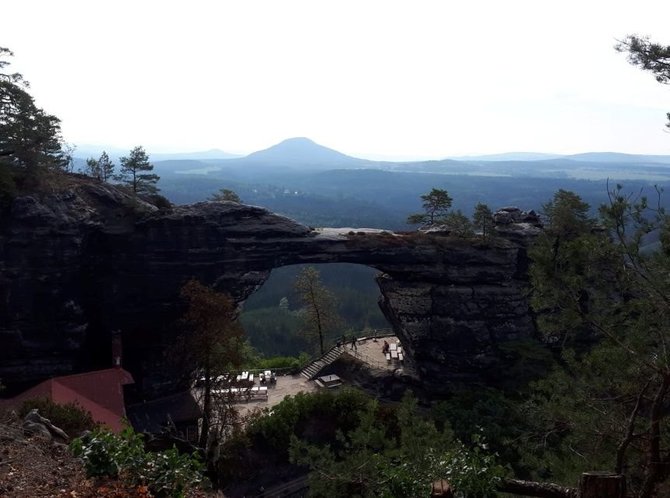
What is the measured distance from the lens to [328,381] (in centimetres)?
3331

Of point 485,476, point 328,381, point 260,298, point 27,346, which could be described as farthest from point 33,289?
point 260,298

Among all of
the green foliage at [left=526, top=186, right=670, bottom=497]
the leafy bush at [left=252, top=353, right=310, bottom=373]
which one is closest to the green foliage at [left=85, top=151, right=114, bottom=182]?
the leafy bush at [left=252, top=353, right=310, bottom=373]

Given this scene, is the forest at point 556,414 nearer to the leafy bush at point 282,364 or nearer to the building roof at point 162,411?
the building roof at point 162,411

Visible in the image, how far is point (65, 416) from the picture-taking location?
16641 mm

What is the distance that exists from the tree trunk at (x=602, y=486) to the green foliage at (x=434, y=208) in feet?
101

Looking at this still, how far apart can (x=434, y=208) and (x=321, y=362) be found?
14.7m

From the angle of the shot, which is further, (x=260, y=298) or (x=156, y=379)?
(x=260, y=298)

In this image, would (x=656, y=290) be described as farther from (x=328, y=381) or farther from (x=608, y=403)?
(x=328, y=381)

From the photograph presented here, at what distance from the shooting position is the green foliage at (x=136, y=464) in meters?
7.66

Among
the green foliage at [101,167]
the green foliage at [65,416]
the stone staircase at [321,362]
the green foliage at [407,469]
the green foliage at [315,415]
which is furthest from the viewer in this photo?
the green foliage at [101,167]

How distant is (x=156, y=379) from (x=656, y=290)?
94.2 ft

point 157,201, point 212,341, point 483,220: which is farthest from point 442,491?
point 157,201

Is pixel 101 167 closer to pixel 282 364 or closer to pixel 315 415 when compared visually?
pixel 282 364

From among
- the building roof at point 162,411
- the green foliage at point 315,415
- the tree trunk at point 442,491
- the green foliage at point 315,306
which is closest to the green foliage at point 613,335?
the tree trunk at point 442,491
